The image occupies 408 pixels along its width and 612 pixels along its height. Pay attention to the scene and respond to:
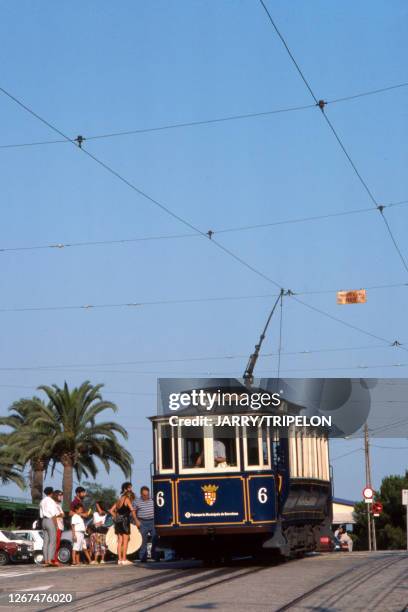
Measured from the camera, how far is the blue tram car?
770 inches

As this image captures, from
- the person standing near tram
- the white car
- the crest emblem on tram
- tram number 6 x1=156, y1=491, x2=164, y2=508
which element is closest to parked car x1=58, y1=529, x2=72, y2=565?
the person standing near tram

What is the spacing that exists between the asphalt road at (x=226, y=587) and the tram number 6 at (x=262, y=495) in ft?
3.74

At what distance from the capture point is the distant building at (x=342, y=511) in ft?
271

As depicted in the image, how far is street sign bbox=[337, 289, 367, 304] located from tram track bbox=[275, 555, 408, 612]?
28.6 feet

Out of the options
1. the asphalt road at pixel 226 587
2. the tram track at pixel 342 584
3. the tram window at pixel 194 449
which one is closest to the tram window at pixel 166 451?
the tram window at pixel 194 449

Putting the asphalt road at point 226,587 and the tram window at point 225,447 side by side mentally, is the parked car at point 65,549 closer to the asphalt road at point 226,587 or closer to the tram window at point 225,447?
the asphalt road at point 226,587

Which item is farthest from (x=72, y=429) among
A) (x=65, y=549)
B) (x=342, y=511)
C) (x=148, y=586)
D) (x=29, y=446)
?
(x=342, y=511)

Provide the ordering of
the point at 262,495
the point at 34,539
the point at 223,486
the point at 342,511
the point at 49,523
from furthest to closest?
the point at 342,511
the point at 34,539
the point at 49,523
the point at 223,486
the point at 262,495

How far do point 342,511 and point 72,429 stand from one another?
5000 centimetres

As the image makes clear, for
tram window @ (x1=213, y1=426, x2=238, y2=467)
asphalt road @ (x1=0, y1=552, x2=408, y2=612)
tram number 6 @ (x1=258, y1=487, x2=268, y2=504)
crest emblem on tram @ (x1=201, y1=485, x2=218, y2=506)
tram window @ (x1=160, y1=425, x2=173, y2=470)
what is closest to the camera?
asphalt road @ (x1=0, y1=552, x2=408, y2=612)

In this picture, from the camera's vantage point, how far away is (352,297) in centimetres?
2792

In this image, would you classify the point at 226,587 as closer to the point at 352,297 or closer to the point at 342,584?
the point at 342,584

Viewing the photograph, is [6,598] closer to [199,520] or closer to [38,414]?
[199,520]

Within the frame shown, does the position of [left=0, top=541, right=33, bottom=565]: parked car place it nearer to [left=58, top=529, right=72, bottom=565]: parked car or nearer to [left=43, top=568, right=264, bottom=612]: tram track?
[left=58, top=529, right=72, bottom=565]: parked car
